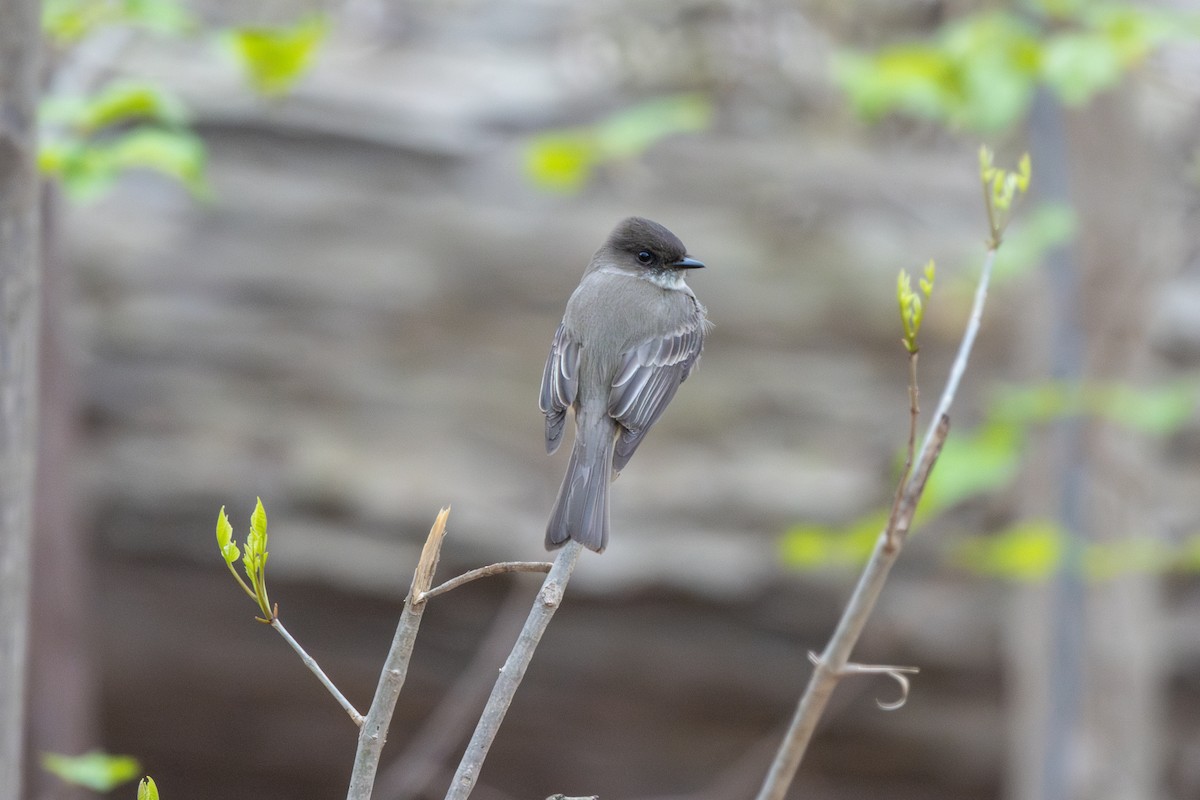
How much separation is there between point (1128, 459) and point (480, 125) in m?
3.51

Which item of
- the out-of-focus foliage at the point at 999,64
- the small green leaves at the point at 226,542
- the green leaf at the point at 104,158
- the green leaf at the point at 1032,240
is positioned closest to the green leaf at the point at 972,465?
the green leaf at the point at 1032,240

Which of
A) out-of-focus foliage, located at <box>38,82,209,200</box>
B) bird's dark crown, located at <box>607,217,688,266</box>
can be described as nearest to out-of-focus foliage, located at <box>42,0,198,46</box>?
out-of-focus foliage, located at <box>38,82,209,200</box>

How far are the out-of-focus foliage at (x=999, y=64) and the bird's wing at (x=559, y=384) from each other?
140cm

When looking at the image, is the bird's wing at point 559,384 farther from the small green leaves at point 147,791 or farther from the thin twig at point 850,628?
the small green leaves at point 147,791

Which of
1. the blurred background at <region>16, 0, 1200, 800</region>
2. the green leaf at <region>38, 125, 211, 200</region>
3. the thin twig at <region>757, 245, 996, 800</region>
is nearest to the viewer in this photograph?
the thin twig at <region>757, 245, 996, 800</region>

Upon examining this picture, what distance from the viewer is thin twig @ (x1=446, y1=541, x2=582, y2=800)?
3.88ft

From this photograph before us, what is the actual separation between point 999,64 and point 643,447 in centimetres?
276

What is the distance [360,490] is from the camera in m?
5.61

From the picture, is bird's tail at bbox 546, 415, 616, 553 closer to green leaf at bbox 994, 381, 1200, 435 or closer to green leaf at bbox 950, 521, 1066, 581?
green leaf at bbox 950, 521, 1066, 581

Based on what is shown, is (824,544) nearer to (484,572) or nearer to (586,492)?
(586,492)

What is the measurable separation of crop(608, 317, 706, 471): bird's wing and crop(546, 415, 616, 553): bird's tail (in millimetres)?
31

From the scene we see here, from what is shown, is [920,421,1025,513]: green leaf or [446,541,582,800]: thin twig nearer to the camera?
[446,541,582,800]: thin twig

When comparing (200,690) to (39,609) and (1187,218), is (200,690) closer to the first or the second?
(39,609)

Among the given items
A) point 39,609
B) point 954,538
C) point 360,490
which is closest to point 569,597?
point 360,490
